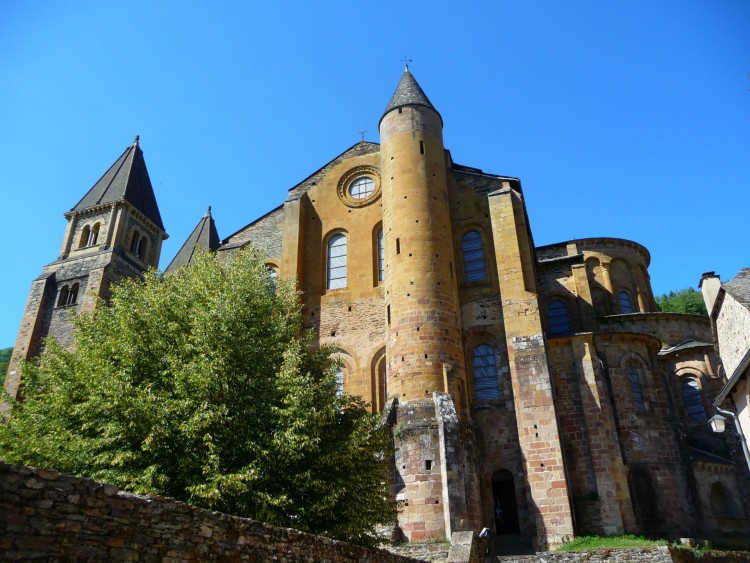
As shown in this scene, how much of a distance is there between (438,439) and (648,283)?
80.8 ft

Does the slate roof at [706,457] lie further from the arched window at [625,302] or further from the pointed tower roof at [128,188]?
the pointed tower roof at [128,188]

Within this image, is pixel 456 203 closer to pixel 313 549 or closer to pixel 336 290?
pixel 336 290

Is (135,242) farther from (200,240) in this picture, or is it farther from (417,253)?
(417,253)

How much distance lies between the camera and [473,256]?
24828 mm

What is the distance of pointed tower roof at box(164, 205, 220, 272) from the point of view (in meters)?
42.2

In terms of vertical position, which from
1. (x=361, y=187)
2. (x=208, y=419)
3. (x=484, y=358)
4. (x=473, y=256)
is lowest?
(x=208, y=419)

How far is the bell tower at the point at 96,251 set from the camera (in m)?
35.5

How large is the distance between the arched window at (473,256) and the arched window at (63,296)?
25.6 meters

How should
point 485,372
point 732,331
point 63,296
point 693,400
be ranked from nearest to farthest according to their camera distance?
point 732,331
point 485,372
point 693,400
point 63,296

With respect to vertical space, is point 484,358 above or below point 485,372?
above

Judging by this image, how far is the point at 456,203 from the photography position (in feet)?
85.3

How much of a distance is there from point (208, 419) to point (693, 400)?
83.9 feet

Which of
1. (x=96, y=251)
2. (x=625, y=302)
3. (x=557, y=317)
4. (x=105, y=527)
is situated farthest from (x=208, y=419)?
(x=96, y=251)

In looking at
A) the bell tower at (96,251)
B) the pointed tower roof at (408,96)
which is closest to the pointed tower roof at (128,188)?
the bell tower at (96,251)
